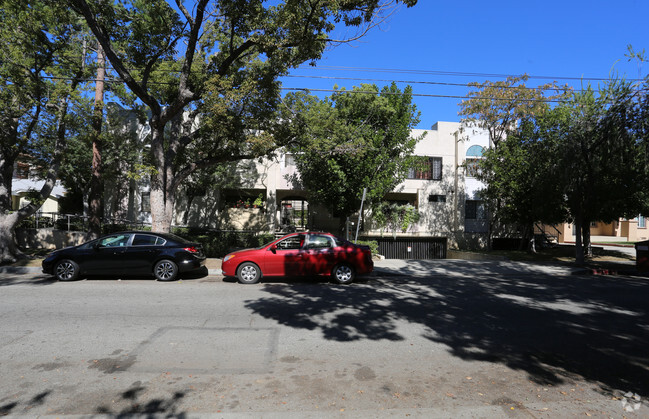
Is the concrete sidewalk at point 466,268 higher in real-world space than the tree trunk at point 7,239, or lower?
lower

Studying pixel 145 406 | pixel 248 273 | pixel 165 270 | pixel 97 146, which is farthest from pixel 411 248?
pixel 145 406

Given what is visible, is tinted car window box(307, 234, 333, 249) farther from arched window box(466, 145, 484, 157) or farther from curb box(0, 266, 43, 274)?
arched window box(466, 145, 484, 157)

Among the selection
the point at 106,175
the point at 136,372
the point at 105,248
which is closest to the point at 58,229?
the point at 106,175

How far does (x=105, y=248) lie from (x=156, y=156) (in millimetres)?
3919

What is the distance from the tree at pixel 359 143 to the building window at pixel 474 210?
726cm

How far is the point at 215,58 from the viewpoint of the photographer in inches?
540

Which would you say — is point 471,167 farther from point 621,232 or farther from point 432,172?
point 621,232

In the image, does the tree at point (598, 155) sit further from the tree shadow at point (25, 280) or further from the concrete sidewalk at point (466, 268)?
the tree shadow at point (25, 280)

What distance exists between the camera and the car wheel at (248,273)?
986 centimetres

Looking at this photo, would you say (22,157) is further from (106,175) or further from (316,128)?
(316,128)

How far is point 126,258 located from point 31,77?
779 cm

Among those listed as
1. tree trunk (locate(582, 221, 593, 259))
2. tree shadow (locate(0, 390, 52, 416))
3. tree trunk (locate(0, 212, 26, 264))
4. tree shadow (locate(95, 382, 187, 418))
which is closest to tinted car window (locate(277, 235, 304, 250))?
tree shadow (locate(95, 382, 187, 418))

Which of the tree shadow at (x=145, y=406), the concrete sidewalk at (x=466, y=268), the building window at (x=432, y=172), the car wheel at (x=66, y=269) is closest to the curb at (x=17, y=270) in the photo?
the car wheel at (x=66, y=269)

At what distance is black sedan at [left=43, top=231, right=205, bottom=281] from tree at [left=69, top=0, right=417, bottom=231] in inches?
95.2
